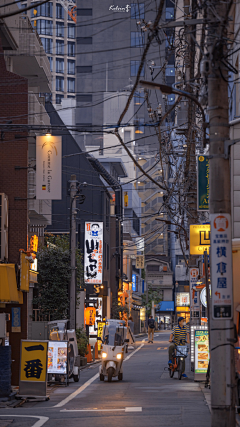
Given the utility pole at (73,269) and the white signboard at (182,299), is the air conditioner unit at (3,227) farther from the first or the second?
the white signboard at (182,299)

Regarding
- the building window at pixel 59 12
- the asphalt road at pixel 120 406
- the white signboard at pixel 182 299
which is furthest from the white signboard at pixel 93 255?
the building window at pixel 59 12

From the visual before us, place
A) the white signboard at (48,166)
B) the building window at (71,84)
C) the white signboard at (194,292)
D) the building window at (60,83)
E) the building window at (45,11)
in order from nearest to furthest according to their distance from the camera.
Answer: the white signboard at (48,166)
the white signboard at (194,292)
the building window at (45,11)
the building window at (60,83)
the building window at (71,84)

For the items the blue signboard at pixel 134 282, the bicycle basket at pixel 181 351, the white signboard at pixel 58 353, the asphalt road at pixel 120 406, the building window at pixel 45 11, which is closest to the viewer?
the asphalt road at pixel 120 406

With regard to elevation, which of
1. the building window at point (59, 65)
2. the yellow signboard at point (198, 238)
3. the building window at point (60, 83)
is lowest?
the yellow signboard at point (198, 238)

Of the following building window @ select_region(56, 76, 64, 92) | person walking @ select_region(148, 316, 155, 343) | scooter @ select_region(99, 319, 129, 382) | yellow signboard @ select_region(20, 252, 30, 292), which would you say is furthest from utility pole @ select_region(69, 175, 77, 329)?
building window @ select_region(56, 76, 64, 92)

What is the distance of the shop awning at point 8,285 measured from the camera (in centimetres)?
2062

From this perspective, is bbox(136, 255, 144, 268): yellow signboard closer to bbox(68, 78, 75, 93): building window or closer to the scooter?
bbox(68, 78, 75, 93): building window

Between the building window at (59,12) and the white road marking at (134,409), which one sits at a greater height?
the building window at (59,12)

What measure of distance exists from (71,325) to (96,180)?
99.9 ft

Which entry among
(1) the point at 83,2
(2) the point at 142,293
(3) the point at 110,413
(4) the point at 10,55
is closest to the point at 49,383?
(3) the point at 110,413

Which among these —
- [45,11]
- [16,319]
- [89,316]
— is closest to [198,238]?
[16,319]

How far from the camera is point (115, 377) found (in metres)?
23.3

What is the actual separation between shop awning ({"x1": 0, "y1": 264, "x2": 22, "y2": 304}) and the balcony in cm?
961

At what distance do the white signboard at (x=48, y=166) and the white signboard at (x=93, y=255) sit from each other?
1987 cm
